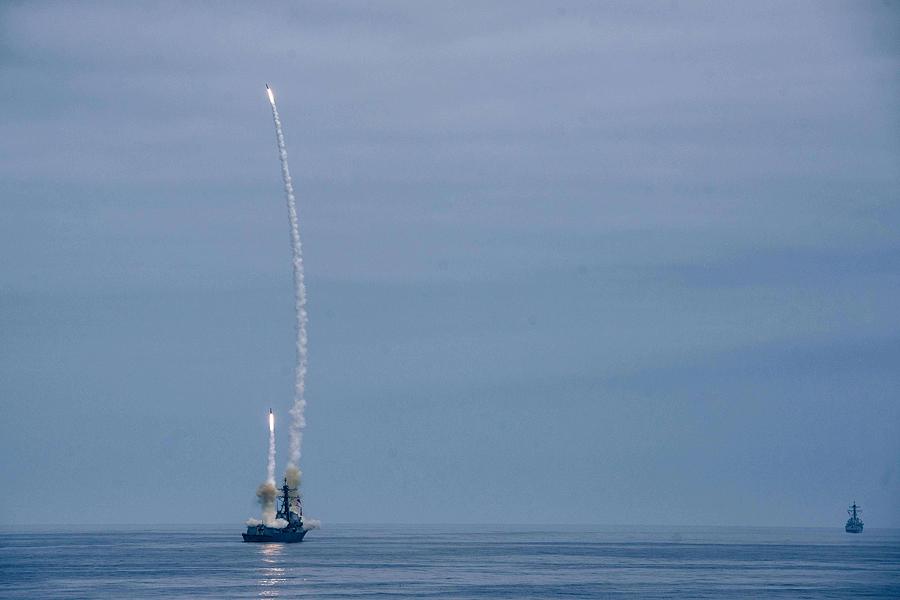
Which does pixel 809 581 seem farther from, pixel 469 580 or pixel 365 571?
pixel 365 571

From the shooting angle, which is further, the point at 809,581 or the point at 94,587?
the point at 809,581

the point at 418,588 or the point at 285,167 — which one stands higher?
the point at 285,167

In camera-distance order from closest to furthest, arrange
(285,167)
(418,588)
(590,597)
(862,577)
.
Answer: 1. (590,597)
2. (418,588)
3. (285,167)
4. (862,577)

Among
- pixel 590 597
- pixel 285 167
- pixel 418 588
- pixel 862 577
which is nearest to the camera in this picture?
pixel 590 597

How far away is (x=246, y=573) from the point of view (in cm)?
18325

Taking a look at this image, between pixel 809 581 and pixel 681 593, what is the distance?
32.7 metres

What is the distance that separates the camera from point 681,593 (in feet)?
506

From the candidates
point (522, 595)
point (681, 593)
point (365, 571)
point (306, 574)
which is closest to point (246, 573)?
point (306, 574)

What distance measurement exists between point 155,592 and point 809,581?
289 ft

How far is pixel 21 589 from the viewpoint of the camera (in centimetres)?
15862

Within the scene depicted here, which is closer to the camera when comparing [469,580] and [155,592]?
[155,592]

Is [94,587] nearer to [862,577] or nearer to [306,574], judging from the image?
[306,574]

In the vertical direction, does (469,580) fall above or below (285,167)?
below

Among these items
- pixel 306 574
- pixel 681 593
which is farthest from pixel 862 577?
pixel 306 574
